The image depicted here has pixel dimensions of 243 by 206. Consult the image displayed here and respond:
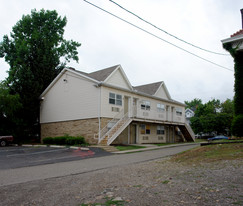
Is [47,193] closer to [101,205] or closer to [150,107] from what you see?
[101,205]

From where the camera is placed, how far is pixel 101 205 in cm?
450

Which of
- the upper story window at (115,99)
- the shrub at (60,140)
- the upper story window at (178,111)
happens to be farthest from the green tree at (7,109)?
the upper story window at (178,111)

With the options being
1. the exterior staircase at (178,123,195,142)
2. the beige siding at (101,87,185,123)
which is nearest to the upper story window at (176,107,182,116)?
the beige siding at (101,87,185,123)

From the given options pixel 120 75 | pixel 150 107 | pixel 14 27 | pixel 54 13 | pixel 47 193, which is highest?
pixel 54 13

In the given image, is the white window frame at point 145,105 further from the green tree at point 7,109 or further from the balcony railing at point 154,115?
the green tree at point 7,109

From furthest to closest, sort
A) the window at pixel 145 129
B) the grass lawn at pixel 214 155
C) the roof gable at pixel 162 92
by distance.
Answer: the roof gable at pixel 162 92 → the window at pixel 145 129 → the grass lawn at pixel 214 155

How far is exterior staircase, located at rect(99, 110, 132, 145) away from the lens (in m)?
19.7

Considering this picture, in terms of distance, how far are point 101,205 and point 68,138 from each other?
17.1 m

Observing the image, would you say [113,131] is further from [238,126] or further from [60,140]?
[238,126]

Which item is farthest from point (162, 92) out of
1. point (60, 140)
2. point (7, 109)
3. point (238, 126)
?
point (7, 109)

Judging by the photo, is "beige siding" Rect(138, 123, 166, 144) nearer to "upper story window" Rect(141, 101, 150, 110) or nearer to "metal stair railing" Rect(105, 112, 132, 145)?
"upper story window" Rect(141, 101, 150, 110)

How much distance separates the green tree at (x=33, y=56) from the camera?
27.3 m

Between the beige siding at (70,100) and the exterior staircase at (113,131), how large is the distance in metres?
1.99

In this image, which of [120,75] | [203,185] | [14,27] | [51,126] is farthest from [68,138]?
[14,27]
